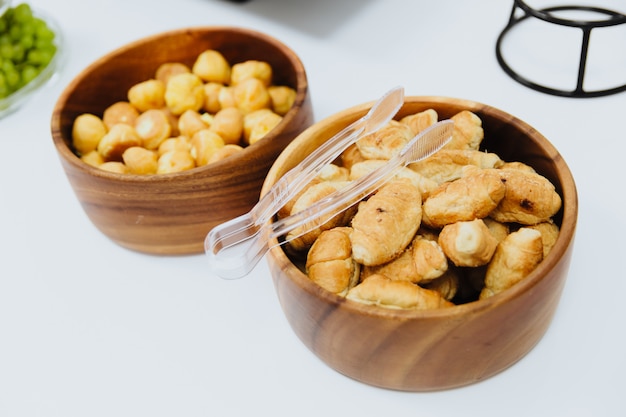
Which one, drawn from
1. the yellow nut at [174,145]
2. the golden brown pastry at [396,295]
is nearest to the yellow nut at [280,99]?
the yellow nut at [174,145]

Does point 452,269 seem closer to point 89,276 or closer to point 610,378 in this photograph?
point 610,378

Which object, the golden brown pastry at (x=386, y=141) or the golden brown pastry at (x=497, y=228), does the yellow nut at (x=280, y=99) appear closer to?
the golden brown pastry at (x=386, y=141)

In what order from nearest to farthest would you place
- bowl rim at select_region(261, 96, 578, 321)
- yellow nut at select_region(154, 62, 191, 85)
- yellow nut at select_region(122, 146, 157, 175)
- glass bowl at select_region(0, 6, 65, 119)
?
bowl rim at select_region(261, 96, 578, 321) < yellow nut at select_region(122, 146, 157, 175) < yellow nut at select_region(154, 62, 191, 85) < glass bowl at select_region(0, 6, 65, 119)

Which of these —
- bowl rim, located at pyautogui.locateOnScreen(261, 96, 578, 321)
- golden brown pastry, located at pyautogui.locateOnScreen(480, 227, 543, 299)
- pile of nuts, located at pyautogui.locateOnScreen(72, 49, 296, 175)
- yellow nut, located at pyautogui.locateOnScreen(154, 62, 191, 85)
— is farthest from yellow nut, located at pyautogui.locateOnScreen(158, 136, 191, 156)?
golden brown pastry, located at pyautogui.locateOnScreen(480, 227, 543, 299)

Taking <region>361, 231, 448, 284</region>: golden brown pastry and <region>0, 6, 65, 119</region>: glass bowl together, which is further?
<region>0, 6, 65, 119</region>: glass bowl

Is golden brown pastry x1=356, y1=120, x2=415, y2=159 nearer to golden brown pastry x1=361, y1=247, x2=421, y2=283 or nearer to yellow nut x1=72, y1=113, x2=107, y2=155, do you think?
golden brown pastry x1=361, y1=247, x2=421, y2=283

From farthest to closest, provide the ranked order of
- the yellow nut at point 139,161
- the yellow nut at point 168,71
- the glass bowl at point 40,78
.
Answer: the glass bowl at point 40,78 → the yellow nut at point 168,71 → the yellow nut at point 139,161

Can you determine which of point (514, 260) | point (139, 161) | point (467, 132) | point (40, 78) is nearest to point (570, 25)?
point (467, 132)
